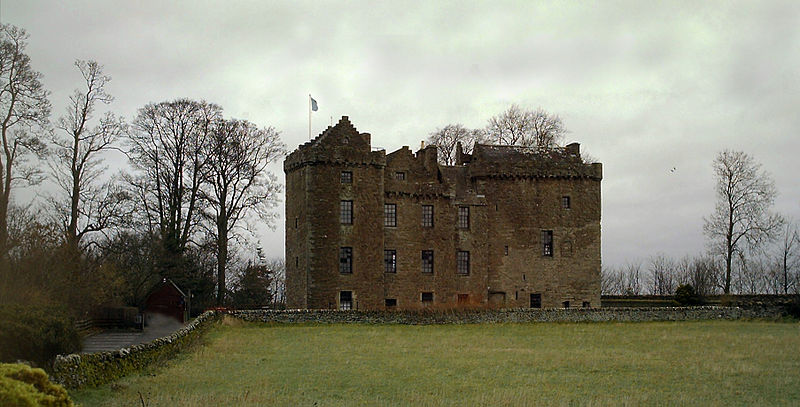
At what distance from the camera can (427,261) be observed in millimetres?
46000

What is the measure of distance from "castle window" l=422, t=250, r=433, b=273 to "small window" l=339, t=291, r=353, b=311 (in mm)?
5133

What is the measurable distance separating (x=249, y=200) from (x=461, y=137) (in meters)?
21.0

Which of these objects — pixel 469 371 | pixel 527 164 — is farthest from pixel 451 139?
pixel 469 371

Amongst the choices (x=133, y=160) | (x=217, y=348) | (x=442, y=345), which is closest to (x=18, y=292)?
(x=217, y=348)

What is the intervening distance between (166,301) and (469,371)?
25.5 meters

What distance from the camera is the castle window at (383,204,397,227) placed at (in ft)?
148

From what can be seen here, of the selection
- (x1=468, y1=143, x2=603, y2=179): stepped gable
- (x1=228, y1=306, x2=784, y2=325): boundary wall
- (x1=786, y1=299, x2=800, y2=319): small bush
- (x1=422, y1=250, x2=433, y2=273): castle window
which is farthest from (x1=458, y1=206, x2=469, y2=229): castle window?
(x1=786, y1=299, x2=800, y2=319): small bush

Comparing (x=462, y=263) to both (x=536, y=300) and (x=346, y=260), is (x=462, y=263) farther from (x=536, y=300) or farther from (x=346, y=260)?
(x=346, y=260)

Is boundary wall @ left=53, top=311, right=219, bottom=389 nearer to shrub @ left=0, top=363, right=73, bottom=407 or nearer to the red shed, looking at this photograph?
shrub @ left=0, top=363, right=73, bottom=407

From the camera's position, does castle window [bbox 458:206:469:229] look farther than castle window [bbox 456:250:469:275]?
Yes

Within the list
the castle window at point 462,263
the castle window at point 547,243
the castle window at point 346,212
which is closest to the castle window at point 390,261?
the castle window at point 346,212

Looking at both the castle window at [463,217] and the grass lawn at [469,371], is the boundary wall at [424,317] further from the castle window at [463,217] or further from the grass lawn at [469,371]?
the castle window at [463,217]

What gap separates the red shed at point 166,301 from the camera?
40688 millimetres

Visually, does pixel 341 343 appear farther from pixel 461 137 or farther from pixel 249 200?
pixel 461 137
